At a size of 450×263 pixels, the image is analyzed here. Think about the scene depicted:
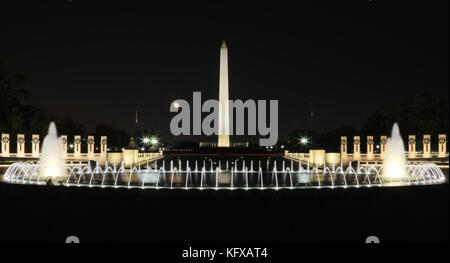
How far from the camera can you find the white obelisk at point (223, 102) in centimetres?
5316

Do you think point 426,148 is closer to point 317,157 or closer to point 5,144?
→ point 317,157

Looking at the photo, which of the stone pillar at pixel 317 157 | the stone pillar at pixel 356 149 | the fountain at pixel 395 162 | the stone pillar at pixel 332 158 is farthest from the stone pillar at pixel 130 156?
the fountain at pixel 395 162

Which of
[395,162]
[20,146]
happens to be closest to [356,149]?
[395,162]

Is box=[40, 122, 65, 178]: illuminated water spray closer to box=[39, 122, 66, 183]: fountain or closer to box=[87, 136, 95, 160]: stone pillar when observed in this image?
box=[39, 122, 66, 183]: fountain

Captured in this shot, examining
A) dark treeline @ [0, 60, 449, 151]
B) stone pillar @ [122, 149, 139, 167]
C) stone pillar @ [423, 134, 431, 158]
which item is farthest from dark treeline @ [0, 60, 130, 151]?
stone pillar @ [423, 134, 431, 158]

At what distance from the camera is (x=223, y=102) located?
5531 centimetres

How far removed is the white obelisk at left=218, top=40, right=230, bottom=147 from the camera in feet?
174

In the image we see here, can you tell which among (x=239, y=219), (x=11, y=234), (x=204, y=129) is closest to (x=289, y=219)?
(x=239, y=219)

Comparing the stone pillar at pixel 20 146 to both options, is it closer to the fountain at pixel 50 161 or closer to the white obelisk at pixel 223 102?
the fountain at pixel 50 161

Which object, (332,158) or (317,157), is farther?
(332,158)

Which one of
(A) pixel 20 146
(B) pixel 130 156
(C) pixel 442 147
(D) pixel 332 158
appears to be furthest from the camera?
(C) pixel 442 147

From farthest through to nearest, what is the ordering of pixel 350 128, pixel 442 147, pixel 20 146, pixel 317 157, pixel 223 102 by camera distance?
pixel 350 128 < pixel 223 102 < pixel 442 147 < pixel 20 146 < pixel 317 157

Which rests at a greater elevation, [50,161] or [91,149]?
[91,149]
